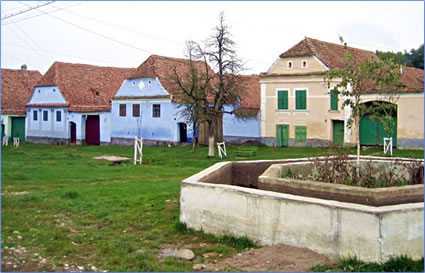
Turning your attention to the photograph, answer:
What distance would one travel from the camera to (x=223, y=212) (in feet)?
26.9

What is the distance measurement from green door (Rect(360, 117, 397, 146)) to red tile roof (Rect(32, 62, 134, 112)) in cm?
1720

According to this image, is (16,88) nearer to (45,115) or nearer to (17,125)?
(17,125)

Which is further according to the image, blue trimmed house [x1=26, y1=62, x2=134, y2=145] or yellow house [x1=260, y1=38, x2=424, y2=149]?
blue trimmed house [x1=26, y1=62, x2=134, y2=145]

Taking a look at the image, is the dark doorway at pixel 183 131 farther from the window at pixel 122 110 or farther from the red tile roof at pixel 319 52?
the red tile roof at pixel 319 52

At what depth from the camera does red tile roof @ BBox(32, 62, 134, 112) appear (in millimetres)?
36438

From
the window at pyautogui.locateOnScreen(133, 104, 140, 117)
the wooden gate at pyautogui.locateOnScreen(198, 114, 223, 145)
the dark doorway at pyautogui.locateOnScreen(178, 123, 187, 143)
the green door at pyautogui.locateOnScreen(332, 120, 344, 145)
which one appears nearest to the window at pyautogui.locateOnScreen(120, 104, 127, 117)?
the window at pyautogui.locateOnScreen(133, 104, 140, 117)

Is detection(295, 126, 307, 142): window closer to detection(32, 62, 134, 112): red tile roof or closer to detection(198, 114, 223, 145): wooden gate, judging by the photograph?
detection(198, 114, 223, 145): wooden gate

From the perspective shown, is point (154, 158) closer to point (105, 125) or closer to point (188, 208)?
point (105, 125)

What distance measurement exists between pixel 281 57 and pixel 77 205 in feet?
68.2

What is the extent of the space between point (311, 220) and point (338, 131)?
882 inches

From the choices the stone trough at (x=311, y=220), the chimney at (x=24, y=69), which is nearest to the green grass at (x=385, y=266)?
the stone trough at (x=311, y=220)

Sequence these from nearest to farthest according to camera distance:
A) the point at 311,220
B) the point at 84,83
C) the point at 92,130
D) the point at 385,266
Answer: the point at 385,266 → the point at 311,220 → the point at 92,130 → the point at 84,83

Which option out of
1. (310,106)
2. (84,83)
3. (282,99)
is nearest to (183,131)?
(282,99)

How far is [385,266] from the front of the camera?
20.3 ft
